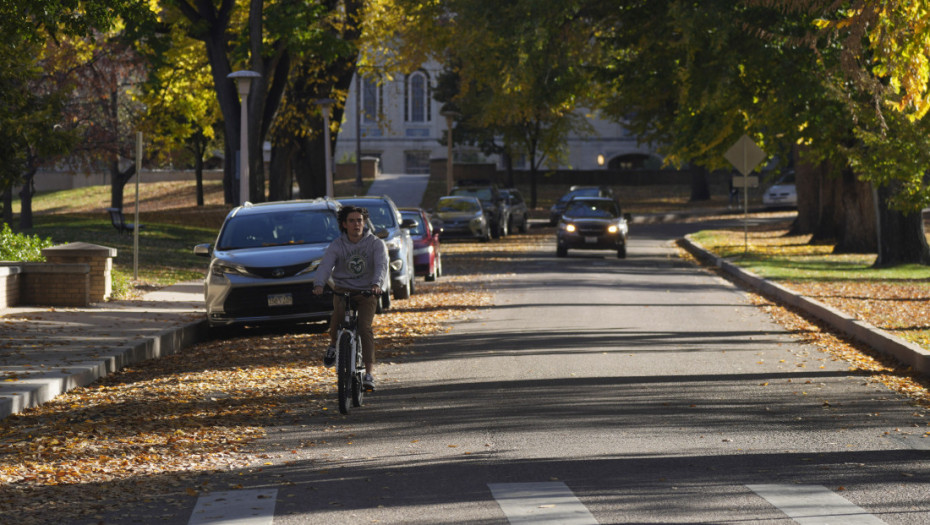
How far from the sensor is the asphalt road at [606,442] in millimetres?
7012

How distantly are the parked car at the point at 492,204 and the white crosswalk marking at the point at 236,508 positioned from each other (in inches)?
1422

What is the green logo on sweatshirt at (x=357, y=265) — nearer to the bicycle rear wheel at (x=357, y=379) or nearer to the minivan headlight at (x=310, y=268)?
the bicycle rear wheel at (x=357, y=379)

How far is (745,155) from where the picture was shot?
104 feet

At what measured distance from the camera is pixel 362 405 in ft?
35.9

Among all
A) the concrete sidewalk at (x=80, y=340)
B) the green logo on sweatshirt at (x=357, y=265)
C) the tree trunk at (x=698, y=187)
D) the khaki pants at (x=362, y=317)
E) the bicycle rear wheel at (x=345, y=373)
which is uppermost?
the tree trunk at (x=698, y=187)

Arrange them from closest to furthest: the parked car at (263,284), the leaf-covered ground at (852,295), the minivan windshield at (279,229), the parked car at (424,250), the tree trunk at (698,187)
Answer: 1. the leaf-covered ground at (852,295)
2. the parked car at (263,284)
3. the minivan windshield at (279,229)
4. the parked car at (424,250)
5. the tree trunk at (698,187)

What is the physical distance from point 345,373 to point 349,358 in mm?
133

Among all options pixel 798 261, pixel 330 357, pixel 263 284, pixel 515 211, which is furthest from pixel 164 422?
pixel 515 211

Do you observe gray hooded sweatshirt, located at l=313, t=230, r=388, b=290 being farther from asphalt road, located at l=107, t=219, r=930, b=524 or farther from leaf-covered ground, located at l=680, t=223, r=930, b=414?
leaf-covered ground, located at l=680, t=223, r=930, b=414

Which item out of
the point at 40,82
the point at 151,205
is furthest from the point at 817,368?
the point at 151,205

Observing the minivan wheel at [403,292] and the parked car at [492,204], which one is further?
the parked car at [492,204]

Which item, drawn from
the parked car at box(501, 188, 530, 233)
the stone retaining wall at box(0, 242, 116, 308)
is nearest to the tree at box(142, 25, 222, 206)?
the parked car at box(501, 188, 530, 233)

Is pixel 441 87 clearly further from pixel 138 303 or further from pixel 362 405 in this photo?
pixel 362 405

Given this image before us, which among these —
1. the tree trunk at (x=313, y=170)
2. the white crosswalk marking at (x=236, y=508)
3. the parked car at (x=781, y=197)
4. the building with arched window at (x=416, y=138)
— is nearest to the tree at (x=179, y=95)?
the tree trunk at (x=313, y=170)
